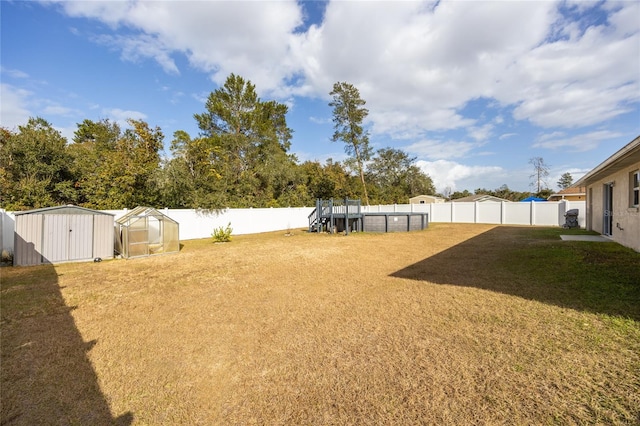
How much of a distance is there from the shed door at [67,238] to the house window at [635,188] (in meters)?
17.7

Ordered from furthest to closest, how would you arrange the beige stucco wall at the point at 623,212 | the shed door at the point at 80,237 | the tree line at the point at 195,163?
the tree line at the point at 195,163 → the shed door at the point at 80,237 → the beige stucco wall at the point at 623,212

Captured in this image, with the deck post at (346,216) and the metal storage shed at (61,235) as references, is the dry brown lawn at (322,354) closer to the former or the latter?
the metal storage shed at (61,235)

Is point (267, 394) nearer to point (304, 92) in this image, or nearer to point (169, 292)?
point (169, 292)

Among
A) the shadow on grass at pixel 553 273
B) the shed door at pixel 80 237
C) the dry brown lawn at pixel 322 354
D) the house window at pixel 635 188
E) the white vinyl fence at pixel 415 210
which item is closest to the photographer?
the dry brown lawn at pixel 322 354

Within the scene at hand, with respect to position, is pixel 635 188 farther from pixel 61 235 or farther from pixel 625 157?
pixel 61 235

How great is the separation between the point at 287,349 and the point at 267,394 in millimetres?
806

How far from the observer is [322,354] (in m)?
3.17

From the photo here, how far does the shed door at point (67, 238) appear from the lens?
8.96 metres

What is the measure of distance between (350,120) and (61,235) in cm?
2738

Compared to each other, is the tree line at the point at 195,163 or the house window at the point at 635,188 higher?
the tree line at the point at 195,163

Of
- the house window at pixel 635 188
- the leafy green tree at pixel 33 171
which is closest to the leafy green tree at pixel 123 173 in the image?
the leafy green tree at pixel 33 171

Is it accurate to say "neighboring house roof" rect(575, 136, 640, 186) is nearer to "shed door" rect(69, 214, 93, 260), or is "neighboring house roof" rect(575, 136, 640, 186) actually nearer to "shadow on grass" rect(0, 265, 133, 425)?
"shadow on grass" rect(0, 265, 133, 425)

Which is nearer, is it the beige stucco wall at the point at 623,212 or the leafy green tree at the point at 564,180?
the beige stucco wall at the point at 623,212

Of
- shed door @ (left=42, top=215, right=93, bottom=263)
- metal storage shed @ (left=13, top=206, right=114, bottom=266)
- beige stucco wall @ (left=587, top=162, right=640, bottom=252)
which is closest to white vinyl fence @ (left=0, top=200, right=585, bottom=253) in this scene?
metal storage shed @ (left=13, top=206, right=114, bottom=266)
